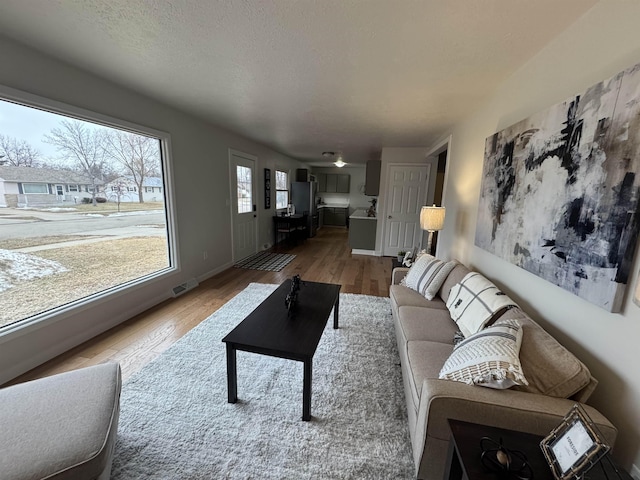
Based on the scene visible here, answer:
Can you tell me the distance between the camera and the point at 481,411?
3.33 feet

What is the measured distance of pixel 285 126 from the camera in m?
3.77

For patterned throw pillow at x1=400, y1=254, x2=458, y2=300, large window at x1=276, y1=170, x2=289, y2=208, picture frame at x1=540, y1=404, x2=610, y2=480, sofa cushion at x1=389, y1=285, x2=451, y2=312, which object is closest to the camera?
picture frame at x1=540, y1=404, x2=610, y2=480

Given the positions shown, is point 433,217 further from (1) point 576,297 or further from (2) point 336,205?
(2) point 336,205

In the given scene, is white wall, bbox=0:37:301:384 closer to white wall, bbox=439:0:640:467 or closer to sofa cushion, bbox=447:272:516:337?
sofa cushion, bbox=447:272:516:337

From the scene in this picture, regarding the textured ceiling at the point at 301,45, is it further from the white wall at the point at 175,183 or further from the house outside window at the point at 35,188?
the house outside window at the point at 35,188

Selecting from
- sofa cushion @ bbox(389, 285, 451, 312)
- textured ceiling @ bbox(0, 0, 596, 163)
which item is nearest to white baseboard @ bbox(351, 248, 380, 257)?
sofa cushion @ bbox(389, 285, 451, 312)

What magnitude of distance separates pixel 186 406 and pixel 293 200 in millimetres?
6092

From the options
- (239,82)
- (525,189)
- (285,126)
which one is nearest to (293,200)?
(285,126)

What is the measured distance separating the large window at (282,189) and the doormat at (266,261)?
5.58 feet

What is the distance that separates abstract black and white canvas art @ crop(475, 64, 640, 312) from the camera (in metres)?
1.02

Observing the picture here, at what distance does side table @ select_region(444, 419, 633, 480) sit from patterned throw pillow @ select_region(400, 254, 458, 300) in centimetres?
144

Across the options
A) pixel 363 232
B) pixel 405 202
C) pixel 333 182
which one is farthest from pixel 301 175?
pixel 405 202

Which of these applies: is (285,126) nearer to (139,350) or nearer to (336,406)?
(139,350)

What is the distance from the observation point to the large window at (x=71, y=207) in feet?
6.00
